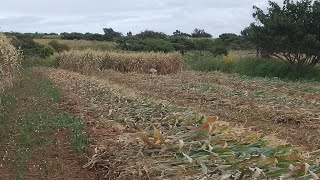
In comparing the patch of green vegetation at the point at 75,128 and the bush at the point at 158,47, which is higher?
the bush at the point at 158,47

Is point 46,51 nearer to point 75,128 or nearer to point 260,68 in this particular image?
point 260,68

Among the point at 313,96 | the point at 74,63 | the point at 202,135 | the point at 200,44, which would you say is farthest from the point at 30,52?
→ the point at 202,135

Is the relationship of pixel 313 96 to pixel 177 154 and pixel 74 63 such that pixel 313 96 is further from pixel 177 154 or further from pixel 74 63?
pixel 74 63

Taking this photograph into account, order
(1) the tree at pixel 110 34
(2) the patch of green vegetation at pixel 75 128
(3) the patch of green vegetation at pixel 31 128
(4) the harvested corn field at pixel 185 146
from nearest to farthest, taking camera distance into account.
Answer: (4) the harvested corn field at pixel 185 146, (3) the patch of green vegetation at pixel 31 128, (2) the patch of green vegetation at pixel 75 128, (1) the tree at pixel 110 34

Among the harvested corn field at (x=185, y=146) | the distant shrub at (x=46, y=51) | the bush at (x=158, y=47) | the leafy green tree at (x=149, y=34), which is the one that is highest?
the leafy green tree at (x=149, y=34)

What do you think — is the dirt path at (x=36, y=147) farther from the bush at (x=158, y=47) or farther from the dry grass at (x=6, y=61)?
the bush at (x=158, y=47)

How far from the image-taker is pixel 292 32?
18.4 m

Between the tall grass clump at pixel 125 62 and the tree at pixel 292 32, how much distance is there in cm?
691

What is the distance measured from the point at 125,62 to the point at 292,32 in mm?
10436

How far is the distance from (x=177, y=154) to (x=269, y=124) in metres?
4.03

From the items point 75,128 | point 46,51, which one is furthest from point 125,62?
point 75,128

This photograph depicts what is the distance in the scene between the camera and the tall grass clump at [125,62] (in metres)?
25.7

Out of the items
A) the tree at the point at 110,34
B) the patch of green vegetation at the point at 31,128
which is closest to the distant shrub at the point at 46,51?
the patch of green vegetation at the point at 31,128

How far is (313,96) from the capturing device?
12.0 metres
